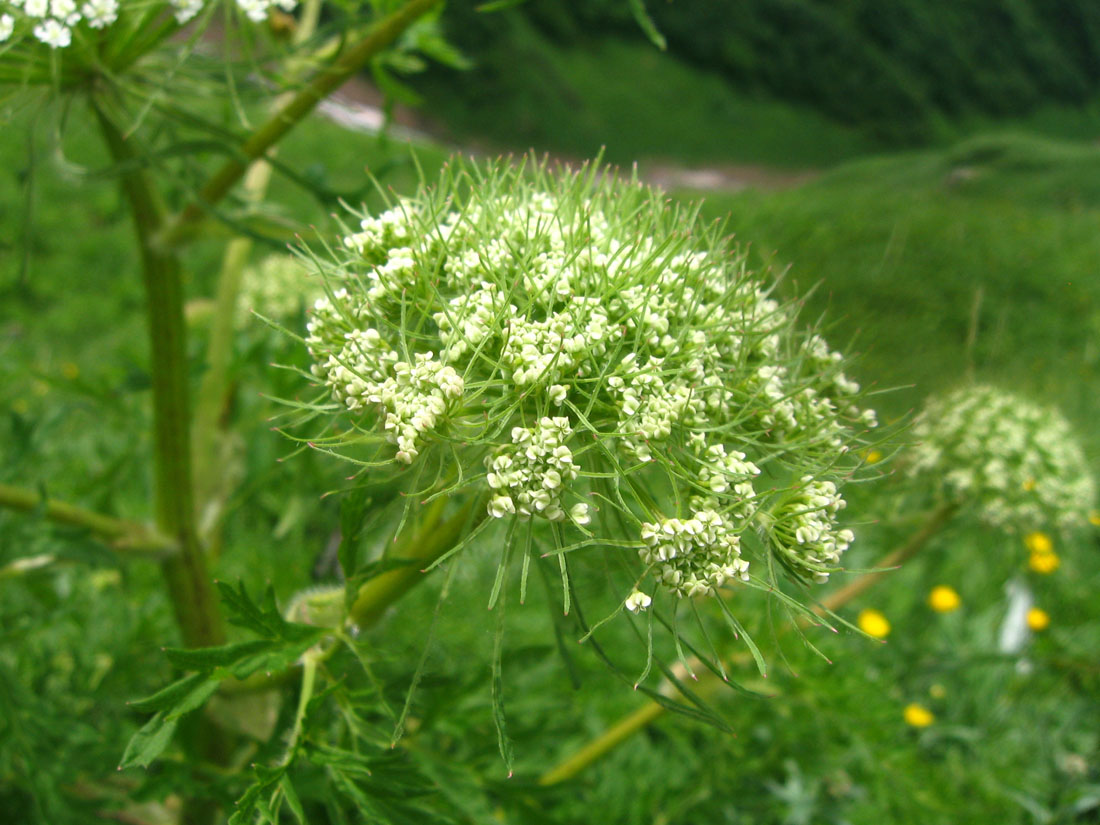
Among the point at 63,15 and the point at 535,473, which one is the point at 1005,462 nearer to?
the point at 535,473

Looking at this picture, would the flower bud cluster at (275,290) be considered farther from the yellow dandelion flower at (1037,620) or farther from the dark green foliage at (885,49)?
the dark green foliage at (885,49)

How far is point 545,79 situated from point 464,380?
1373 centimetres

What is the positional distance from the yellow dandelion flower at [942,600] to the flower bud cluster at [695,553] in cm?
343

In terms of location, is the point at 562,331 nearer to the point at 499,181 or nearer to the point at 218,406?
the point at 499,181

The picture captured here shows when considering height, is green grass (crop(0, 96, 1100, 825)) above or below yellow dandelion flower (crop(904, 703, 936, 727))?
above

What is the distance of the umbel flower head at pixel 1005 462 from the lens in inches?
78.6

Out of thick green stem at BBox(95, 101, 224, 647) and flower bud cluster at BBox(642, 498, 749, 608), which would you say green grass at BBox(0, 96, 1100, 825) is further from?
flower bud cluster at BBox(642, 498, 749, 608)

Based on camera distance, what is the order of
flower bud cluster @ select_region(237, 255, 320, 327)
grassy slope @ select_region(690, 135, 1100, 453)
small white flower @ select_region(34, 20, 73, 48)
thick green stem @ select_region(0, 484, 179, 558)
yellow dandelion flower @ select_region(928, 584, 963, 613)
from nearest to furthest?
small white flower @ select_region(34, 20, 73, 48) < grassy slope @ select_region(690, 135, 1100, 453) < thick green stem @ select_region(0, 484, 179, 558) < flower bud cluster @ select_region(237, 255, 320, 327) < yellow dandelion flower @ select_region(928, 584, 963, 613)

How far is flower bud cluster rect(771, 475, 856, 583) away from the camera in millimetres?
1046

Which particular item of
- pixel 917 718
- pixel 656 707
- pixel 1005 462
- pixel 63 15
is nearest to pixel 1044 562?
pixel 917 718

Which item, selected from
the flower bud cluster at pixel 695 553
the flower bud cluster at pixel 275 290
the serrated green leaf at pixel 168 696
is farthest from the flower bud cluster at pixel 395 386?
the flower bud cluster at pixel 275 290

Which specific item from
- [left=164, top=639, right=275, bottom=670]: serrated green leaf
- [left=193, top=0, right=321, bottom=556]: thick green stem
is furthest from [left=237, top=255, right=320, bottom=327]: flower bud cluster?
[left=164, top=639, right=275, bottom=670]: serrated green leaf

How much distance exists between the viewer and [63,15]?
4.04 feet

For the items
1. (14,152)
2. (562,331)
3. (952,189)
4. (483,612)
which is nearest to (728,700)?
(483,612)
